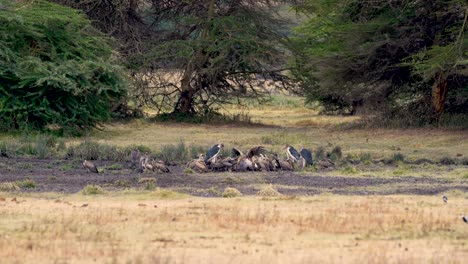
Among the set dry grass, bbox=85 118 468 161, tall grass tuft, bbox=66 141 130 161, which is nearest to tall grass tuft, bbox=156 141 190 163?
tall grass tuft, bbox=66 141 130 161

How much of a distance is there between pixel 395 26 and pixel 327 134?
13.7 feet

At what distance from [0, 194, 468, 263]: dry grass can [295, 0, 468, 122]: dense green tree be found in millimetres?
15900

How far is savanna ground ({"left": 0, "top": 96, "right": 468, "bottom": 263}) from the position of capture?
1040cm

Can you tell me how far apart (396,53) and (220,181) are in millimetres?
16169

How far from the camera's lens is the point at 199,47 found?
130 feet

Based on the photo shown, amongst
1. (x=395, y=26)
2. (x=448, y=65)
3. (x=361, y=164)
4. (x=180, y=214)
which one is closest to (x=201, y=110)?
(x=395, y=26)

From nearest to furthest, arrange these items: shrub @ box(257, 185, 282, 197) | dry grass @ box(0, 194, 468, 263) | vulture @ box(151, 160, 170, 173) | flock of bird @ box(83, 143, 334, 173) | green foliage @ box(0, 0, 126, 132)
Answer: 1. dry grass @ box(0, 194, 468, 263)
2. shrub @ box(257, 185, 282, 197)
3. vulture @ box(151, 160, 170, 173)
4. flock of bird @ box(83, 143, 334, 173)
5. green foliage @ box(0, 0, 126, 132)

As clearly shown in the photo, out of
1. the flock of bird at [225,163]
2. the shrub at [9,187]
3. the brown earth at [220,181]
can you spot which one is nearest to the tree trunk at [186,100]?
the brown earth at [220,181]

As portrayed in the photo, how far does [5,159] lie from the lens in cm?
2241

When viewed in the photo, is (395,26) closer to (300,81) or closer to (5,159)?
(300,81)

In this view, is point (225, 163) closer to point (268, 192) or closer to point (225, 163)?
point (225, 163)

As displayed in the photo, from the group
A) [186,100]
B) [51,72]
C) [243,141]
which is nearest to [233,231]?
[243,141]

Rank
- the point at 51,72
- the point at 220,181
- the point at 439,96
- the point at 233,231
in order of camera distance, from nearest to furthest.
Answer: the point at 233,231, the point at 220,181, the point at 51,72, the point at 439,96

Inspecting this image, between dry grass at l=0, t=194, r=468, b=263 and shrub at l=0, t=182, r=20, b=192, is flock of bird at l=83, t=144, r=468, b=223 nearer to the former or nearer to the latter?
shrub at l=0, t=182, r=20, b=192
